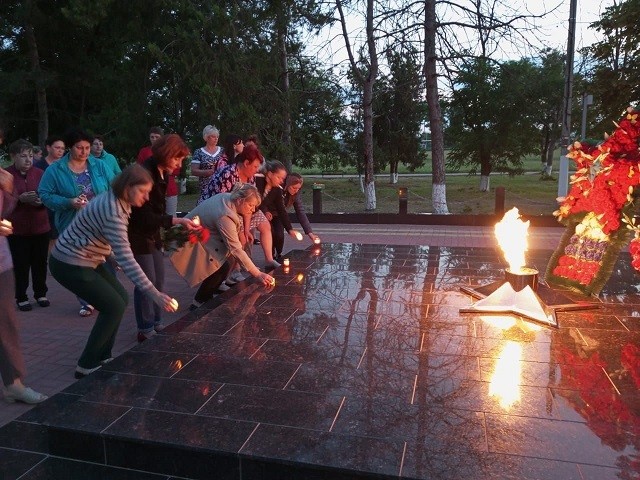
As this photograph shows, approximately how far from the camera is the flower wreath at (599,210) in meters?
4.32

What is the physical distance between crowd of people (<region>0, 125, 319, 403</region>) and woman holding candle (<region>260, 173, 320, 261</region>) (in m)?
0.01

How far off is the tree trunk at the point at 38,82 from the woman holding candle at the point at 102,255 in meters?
11.5

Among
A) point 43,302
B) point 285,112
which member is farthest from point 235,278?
point 285,112

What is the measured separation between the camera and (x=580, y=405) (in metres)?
2.70

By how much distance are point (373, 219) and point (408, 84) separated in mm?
3959

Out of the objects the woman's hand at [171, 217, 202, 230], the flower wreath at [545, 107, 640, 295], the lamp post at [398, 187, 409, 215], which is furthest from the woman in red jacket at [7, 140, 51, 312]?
the lamp post at [398, 187, 409, 215]

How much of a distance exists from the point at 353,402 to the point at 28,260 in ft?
12.4

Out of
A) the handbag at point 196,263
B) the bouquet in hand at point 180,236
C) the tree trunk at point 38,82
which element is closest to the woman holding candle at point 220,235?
the handbag at point 196,263

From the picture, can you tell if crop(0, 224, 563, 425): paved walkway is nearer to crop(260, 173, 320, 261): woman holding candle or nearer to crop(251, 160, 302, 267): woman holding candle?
crop(260, 173, 320, 261): woman holding candle

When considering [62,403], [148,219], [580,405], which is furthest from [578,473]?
[148,219]

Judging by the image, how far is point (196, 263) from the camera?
461 cm

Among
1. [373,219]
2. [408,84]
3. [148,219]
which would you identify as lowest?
[373,219]

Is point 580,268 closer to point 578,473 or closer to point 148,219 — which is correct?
point 578,473

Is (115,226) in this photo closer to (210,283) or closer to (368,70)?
(210,283)
